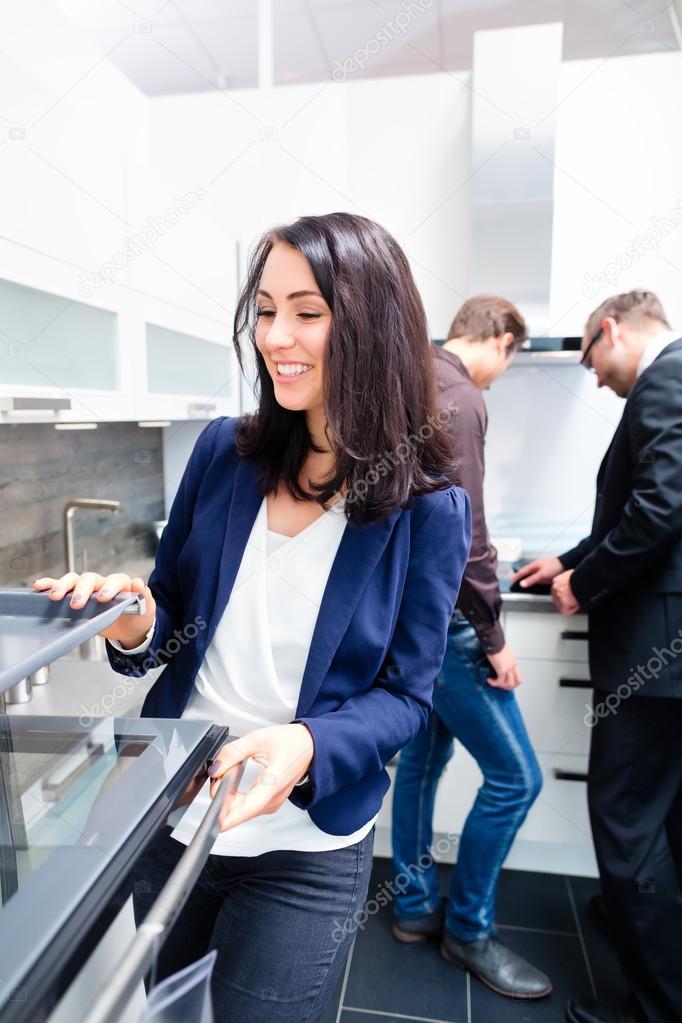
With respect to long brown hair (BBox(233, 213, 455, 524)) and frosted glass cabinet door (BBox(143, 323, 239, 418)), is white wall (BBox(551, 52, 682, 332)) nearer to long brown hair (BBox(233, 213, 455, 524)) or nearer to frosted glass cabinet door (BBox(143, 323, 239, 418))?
frosted glass cabinet door (BBox(143, 323, 239, 418))

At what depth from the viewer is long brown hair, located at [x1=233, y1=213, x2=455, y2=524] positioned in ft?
2.44

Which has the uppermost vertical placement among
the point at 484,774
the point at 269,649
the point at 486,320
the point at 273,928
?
the point at 486,320

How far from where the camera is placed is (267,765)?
61 cm

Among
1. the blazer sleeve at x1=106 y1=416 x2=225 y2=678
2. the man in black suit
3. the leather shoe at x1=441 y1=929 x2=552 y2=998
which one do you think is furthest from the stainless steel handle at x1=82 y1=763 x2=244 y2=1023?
the leather shoe at x1=441 y1=929 x2=552 y2=998

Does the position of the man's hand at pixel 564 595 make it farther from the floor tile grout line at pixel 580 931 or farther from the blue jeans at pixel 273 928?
the blue jeans at pixel 273 928

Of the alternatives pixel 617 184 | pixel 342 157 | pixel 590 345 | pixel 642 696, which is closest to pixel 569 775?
pixel 642 696

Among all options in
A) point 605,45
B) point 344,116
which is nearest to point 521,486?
point 344,116

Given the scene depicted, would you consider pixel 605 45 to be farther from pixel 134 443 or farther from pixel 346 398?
pixel 346 398

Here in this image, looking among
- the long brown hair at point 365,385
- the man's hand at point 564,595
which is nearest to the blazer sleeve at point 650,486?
the man's hand at point 564,595

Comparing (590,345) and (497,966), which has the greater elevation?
(590,345)

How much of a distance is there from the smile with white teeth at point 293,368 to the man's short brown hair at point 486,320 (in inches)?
36.0

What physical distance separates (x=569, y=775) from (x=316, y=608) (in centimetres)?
131

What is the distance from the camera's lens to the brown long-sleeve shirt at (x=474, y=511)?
54.0 inches

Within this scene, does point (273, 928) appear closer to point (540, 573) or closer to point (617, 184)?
point (540, 573)
